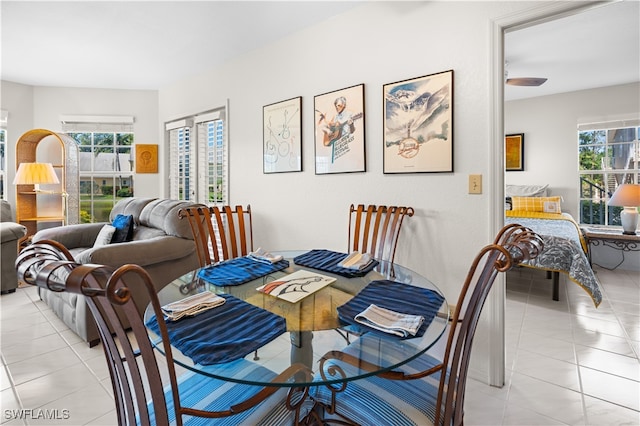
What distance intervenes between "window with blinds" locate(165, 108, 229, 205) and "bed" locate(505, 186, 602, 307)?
3317 millimetres

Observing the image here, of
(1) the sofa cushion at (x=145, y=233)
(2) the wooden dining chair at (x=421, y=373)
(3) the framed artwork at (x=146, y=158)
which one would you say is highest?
(3) the framed artwork at (x=146, y=158)

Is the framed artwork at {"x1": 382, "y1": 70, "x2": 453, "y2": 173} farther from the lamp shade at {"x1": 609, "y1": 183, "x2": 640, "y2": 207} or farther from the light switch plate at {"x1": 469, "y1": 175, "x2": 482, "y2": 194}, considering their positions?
the lamp shade at {"x1": 609, "y1": 183, "x2": 640, "y2": 207}

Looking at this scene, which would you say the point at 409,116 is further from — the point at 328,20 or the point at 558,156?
the point at 558,156

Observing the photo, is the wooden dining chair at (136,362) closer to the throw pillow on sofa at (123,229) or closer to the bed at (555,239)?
the bed at (555,239)

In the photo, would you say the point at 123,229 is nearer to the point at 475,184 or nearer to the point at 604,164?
the point at 475,184

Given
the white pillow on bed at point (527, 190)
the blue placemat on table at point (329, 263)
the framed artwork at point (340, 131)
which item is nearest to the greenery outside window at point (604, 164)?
the white pillow on bed at point (527, 190)

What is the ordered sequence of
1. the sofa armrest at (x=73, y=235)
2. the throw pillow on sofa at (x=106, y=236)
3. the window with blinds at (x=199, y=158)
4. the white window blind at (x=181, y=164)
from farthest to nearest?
the white window blind at (x=181, y=164), the window with blinds at (x=199, y=158), the sofa armrest at (x=73, y=235), the throw pillow on sofa at (x=106, y=236)

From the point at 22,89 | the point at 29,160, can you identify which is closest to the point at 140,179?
the point at 29,160

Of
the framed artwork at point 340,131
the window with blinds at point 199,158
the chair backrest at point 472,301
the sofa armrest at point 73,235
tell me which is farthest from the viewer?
the window with blinds at point 199,158

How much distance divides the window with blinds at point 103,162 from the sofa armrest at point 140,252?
2679 millimetres

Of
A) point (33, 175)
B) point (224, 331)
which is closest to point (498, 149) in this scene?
point (224, 331)

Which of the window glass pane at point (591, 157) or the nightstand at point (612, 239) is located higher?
the window glass pane at point (591, 157)

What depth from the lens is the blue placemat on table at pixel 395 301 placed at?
44.5 inches

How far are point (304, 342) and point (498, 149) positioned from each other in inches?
64.7
